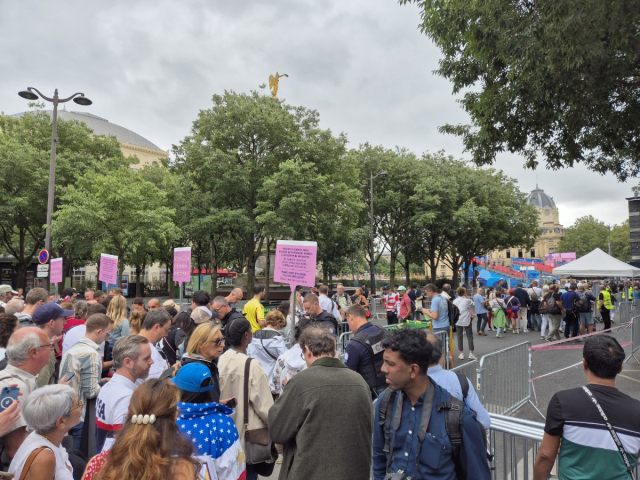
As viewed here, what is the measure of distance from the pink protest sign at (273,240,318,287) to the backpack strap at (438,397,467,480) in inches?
206

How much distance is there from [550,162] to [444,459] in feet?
36.6

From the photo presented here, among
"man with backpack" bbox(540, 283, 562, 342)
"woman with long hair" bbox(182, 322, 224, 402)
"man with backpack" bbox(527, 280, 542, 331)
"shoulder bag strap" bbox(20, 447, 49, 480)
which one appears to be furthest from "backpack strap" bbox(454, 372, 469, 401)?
"man with backpack" bbox(527, 280, 542, 331)

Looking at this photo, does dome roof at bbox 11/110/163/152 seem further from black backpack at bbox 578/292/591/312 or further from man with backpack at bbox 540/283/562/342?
black backpack at bbox 578/292/591/312

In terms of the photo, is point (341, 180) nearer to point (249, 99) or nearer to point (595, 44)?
point (249, 99)

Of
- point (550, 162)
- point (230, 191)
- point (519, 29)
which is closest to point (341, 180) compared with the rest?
point (230, 191)

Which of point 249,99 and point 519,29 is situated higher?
point 249,99

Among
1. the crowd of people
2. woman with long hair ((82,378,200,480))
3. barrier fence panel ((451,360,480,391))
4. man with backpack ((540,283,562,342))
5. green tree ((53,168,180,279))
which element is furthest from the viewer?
green tree ((53,168,180,279))

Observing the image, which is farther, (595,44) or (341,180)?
(341,180)

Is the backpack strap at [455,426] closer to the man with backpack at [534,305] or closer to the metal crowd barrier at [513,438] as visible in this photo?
the metal crowd barrier at [513,438]

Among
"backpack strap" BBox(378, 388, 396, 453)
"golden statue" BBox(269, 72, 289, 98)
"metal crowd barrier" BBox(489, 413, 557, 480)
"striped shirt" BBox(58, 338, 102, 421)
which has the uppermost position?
"golden statue" BBox(269, 72, 289, 98)

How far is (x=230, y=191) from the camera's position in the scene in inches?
973

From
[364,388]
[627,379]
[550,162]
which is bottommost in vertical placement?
[627,379]

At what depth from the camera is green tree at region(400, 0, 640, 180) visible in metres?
7.57

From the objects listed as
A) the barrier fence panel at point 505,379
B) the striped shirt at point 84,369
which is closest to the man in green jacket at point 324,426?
the striped shirt at point 84,369
